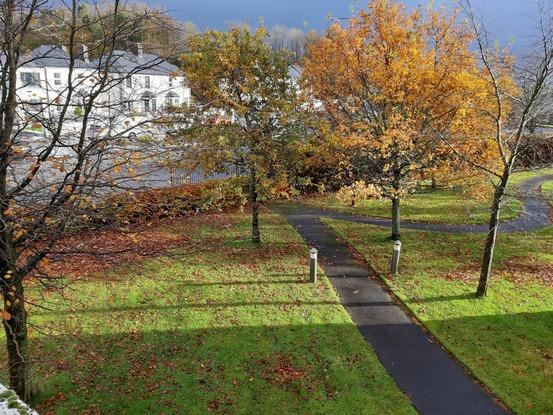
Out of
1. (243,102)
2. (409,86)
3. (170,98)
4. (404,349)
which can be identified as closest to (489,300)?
(404,349)

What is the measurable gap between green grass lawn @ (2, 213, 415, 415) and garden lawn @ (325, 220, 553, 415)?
2.28 meters

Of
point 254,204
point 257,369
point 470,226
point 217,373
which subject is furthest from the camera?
→ point 470,226

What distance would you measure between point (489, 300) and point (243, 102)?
981 cm

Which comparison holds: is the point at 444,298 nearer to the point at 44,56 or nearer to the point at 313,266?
the point at 313,266

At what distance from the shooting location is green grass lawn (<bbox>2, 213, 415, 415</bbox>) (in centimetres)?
768

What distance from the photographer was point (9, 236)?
598 cm

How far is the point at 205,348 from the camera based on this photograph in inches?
363

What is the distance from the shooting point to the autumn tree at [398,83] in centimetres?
1312

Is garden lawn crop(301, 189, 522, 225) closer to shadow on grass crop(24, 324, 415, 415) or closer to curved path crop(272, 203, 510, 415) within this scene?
curved path crop(272, 203, 510, 415)

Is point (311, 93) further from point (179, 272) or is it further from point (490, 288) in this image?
point (490, 288)

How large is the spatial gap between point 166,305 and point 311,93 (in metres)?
9.31

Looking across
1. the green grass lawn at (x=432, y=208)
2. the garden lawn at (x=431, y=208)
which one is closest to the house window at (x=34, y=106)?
the garden lawn at (x=431, y=208)

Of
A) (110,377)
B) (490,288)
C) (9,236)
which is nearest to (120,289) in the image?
(110,377)

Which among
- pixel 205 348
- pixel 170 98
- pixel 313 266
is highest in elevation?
pixel 170 98
